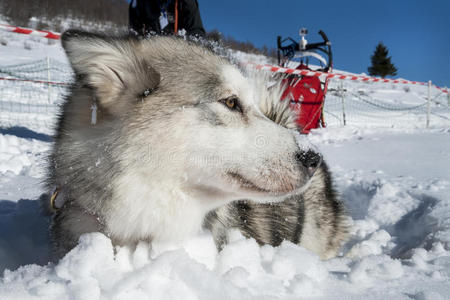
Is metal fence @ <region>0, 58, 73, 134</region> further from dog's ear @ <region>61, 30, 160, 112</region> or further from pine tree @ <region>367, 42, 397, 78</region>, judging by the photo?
pine tree @ <region>367, 42, 397, 78</region>

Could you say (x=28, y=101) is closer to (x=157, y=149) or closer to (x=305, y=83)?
(x=305, y=83)

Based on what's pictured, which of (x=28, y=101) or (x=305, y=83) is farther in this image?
(x=28, y=101)

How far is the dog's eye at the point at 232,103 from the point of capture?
1.47m

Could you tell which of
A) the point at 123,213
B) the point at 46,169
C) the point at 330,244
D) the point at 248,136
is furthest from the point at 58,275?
the point at 330,244

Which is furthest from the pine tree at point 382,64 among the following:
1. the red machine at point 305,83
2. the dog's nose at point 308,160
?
the dog's nose at point 308,160

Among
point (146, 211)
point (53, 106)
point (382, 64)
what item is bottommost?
point (146, 211)

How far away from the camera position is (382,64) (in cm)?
3453

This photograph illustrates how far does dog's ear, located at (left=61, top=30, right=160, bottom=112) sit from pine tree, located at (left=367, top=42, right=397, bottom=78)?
37.8 m

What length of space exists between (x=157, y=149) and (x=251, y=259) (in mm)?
597

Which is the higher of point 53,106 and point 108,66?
point 108,66

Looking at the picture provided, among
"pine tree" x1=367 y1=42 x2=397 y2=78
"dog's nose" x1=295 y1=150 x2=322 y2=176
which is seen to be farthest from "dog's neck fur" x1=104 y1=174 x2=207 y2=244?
"pine tree" x1=367 y1=42 x2=397 y2=78

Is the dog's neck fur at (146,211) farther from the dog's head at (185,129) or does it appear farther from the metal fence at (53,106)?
the metal fence at (53,106)

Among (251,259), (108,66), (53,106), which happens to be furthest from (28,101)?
(251,259)

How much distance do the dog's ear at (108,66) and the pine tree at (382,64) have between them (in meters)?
37.8
